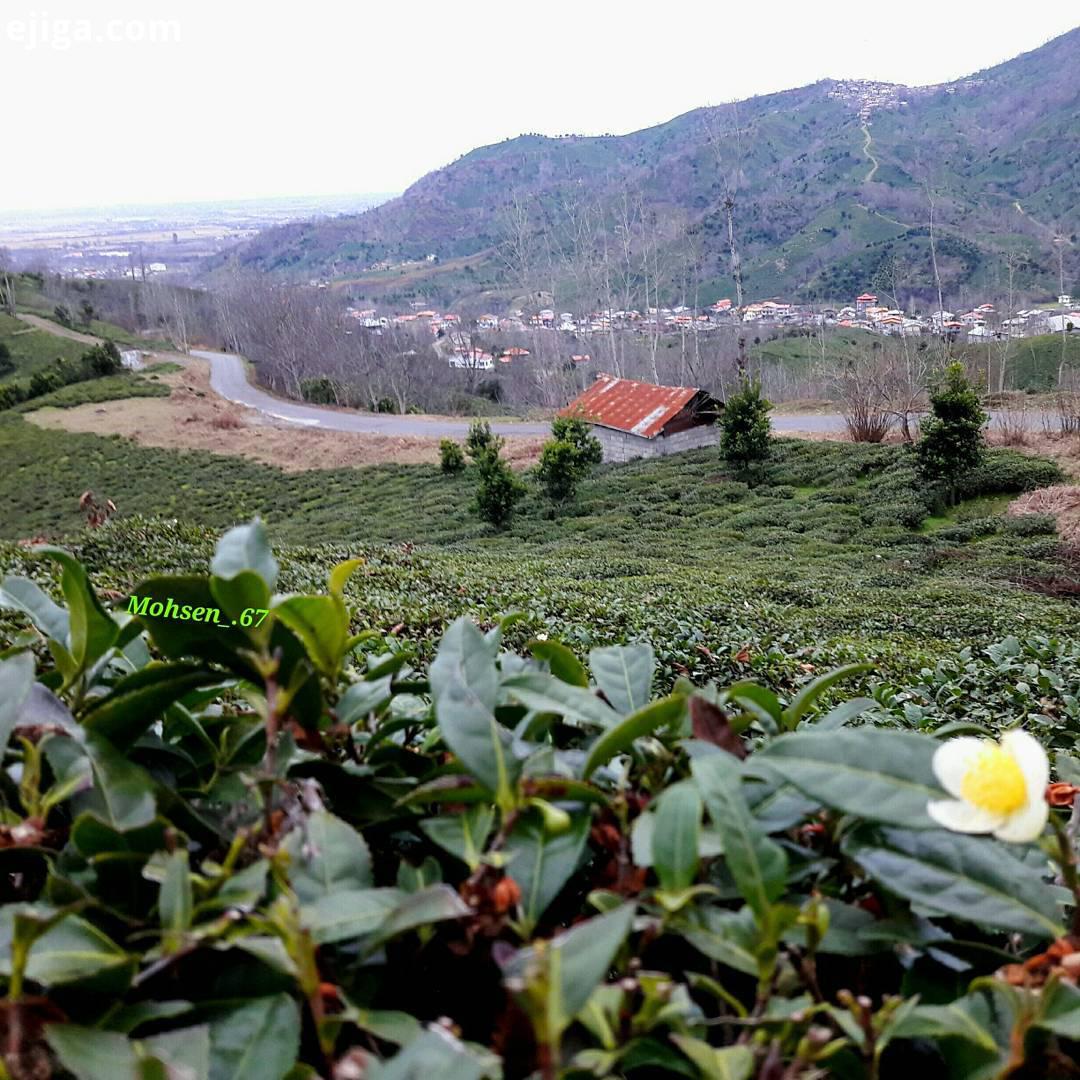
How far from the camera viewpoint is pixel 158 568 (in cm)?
642

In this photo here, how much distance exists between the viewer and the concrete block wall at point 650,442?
18203 millimetres

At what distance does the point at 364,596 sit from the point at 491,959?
488cm

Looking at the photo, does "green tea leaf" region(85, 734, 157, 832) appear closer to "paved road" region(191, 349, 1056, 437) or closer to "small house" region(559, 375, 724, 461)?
"small house" region(559, 375, 724, 461)

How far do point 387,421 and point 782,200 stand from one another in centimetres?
4646

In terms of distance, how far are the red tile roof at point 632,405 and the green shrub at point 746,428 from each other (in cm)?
269

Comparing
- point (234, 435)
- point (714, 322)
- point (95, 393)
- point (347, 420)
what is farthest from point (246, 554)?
point (714, 322)

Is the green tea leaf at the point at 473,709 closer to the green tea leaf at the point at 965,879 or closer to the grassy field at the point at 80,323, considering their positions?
the green tea leaf at the point at 965,879

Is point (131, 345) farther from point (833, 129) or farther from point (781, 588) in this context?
A: point (833, 129)

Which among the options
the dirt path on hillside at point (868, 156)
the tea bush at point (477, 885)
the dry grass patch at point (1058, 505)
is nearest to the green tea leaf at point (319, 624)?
the tea bush at point (477, 885)

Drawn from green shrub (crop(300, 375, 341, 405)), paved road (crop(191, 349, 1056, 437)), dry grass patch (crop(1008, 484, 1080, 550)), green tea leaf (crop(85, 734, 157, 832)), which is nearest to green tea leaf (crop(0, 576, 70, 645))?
green tea leaf (crop(85, 734, 157, 832))

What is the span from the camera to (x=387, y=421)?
27.8 m

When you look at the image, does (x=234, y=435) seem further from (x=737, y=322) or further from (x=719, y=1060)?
(x=719, y=1060)

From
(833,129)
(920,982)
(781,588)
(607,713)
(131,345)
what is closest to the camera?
(920,982)

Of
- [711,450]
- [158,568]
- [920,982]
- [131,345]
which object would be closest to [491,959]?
[920,982]
